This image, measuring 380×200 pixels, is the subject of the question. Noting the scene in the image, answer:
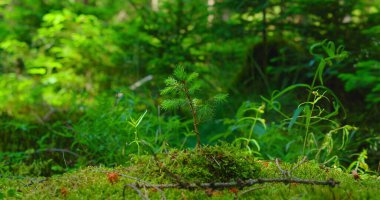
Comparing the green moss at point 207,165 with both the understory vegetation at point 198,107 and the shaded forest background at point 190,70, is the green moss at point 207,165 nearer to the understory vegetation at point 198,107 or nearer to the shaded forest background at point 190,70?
the understory vegetation at point 198,107

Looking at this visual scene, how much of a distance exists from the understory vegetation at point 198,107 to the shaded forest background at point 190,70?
3 centimetres

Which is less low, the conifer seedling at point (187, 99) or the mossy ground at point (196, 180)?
the conifer seedling at point (187, 99)

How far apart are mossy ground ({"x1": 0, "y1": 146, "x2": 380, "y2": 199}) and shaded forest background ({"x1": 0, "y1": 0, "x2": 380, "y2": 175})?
1032 millimetres

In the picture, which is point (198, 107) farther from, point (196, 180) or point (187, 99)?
point (196, 180)

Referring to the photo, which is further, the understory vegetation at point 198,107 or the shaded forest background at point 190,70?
the shaded forest background at point 190,70

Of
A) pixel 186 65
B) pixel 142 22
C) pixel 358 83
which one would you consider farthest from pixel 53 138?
pixel 358 83

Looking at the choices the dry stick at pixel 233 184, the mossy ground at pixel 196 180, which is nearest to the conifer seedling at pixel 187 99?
the mossy ground at pixel 196 180

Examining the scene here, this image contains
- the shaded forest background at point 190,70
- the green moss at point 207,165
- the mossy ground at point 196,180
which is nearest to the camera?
the mossy ground at point 196,180

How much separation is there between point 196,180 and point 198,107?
14.3 inches

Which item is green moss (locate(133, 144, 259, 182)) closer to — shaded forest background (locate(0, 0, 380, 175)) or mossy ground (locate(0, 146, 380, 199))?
mossy ground (locate(0, 146, 380, 199))

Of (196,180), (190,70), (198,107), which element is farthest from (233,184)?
(190,70)

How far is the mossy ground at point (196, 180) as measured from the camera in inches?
64.9

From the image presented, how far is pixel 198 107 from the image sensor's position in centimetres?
196

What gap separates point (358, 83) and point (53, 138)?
144 inches
